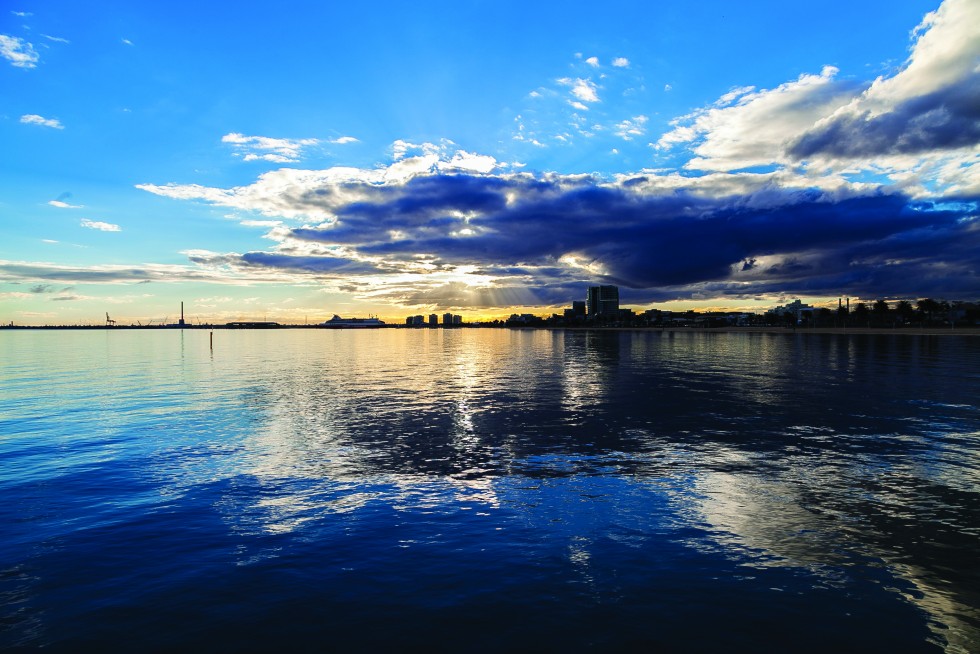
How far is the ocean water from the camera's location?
10.6 meters

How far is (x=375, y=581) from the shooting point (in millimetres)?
12414

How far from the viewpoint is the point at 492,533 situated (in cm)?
1523

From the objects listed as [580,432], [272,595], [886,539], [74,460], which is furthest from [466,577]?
[74,460]

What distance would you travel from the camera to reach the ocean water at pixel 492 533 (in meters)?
10.6

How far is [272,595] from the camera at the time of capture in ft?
38.9

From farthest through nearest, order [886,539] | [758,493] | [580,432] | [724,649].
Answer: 1. [580,432]
2. [758,493]
3. [886,539]
4. [724,649]

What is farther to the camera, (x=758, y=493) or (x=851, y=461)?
(x=851, y=461)

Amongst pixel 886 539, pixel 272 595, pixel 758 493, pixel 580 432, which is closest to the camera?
pixel 272 595

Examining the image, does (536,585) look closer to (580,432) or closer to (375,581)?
(375,581)

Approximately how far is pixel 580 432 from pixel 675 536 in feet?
50.8

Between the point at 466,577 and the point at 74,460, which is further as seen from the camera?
the point at 74,460

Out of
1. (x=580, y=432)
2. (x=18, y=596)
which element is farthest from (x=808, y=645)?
(x=580, y=432)

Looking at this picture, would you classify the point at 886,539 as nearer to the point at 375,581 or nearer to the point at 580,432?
the point at 375,581

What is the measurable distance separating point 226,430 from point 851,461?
3257cm
